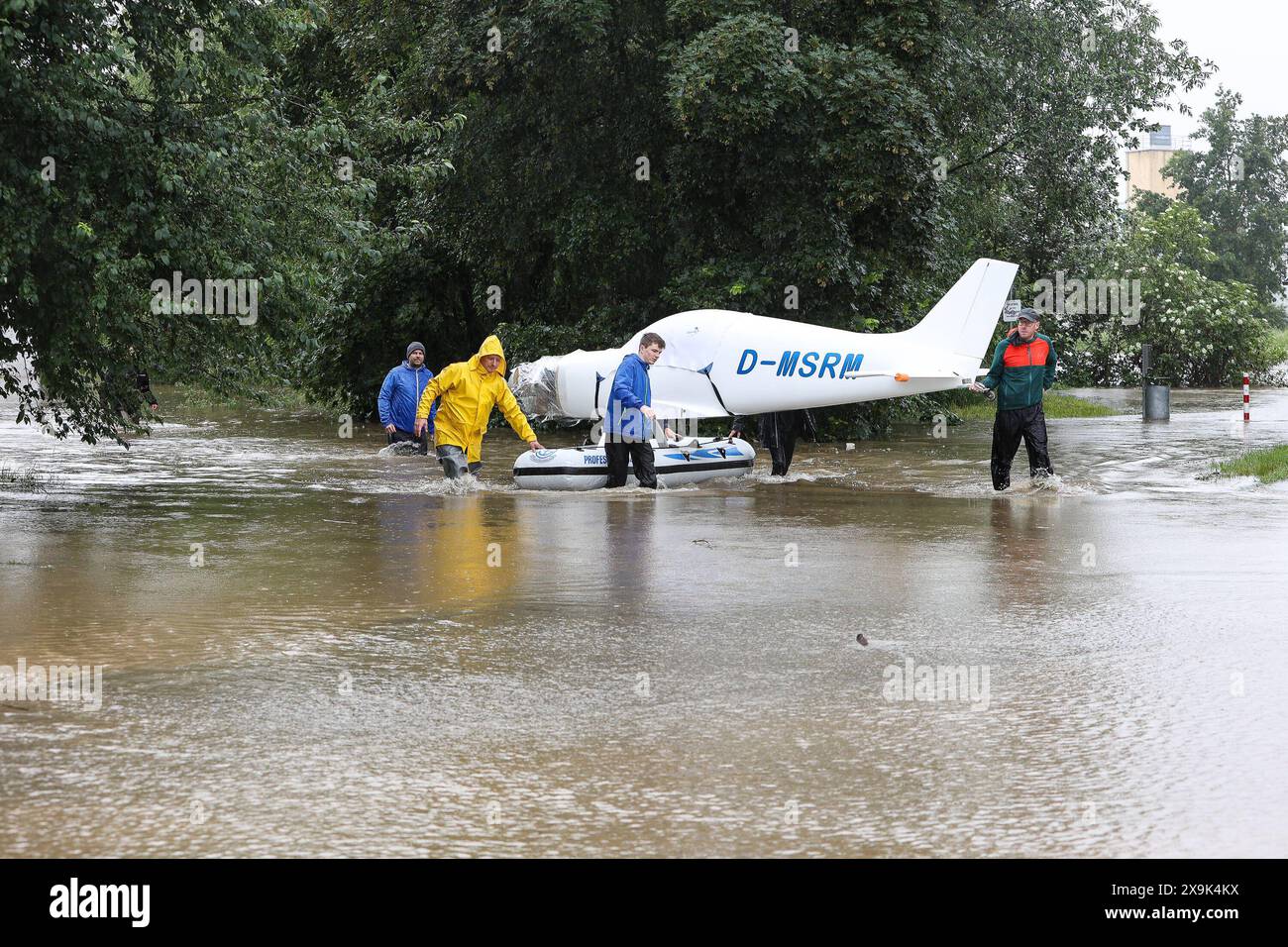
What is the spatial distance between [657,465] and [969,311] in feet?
14.5

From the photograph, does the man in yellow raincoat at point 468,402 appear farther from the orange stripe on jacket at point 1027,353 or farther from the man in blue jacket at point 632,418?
the orange stripe on jacket at point 1027,353

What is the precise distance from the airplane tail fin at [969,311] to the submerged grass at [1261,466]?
3.41m

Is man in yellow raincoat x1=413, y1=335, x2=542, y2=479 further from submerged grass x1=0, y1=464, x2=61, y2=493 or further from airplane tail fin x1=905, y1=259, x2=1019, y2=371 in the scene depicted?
airplane tail fin x1=905, y1=259, x2=1019, y2=371

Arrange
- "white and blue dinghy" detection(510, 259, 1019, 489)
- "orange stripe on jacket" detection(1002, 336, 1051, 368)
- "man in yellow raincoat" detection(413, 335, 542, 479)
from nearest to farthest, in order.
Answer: "orange stripe on jacket" detection(1002, 336, 1051, 368)
"man in yellow raincoat" detection(413, 335, 542, 479)
"white and blue dinghy" detection(510, 259, 1019, 489)

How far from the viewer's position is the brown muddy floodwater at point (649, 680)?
578 cm

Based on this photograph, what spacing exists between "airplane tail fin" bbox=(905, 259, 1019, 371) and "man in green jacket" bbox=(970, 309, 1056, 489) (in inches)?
85.8

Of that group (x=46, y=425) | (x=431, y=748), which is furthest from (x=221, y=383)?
(x=431, y=748)

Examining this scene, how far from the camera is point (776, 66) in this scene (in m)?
24.8

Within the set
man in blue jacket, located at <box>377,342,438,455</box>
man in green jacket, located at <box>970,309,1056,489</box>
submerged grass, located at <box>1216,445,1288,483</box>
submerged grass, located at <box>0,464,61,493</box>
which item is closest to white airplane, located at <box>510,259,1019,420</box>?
man in green jacket, located at <box>970,309,1056,489</box>

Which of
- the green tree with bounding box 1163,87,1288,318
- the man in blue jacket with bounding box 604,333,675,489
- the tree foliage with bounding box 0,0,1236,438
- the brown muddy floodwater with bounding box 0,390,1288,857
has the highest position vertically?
the green tree with bounding box 1163,87,1288,318

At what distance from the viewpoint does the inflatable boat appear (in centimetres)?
1853

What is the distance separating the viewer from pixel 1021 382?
57.4 feet

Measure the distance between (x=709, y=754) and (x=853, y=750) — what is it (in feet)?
2.00

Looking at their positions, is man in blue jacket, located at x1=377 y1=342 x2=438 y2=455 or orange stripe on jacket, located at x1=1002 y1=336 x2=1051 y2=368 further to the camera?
man in blue jacket, located at x1=377 y1=342 x2=438 y2=455
